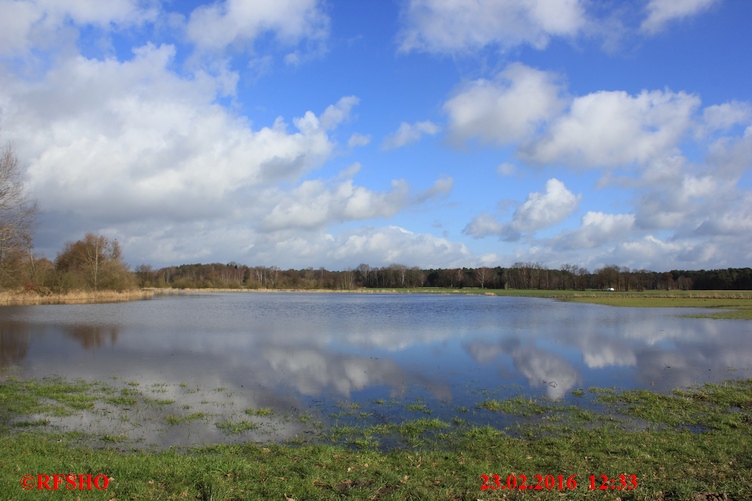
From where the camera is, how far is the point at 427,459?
21.9ft

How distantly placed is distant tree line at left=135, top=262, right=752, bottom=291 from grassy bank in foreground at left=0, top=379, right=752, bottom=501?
3883 inches

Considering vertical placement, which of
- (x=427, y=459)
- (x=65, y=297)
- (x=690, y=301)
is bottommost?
(x=690, y=301)

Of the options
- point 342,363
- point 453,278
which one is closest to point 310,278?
point 453,278

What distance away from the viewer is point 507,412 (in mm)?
9797

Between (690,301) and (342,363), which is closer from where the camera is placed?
(342,363)

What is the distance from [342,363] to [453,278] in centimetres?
13857

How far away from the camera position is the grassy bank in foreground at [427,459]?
17.6 feet

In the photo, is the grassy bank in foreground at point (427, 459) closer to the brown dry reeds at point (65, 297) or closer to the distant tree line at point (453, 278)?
the brown dry reeds at point (65, 297)

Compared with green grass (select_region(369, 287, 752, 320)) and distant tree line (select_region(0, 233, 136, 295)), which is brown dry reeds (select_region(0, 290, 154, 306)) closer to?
distant tree line (select_region(0, 233, 136, 295))

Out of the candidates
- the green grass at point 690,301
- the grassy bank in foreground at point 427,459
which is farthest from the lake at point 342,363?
the green grass at point 690,301

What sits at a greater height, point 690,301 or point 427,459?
point 427,459

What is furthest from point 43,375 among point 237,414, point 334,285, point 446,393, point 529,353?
point 334,285
